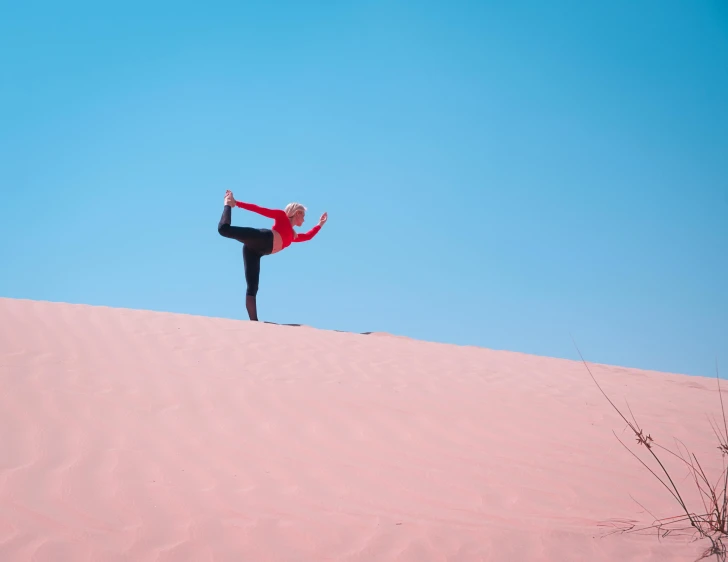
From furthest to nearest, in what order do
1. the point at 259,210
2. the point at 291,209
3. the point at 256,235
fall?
the point at 291,209, the point at 259,210, the point at 256,235

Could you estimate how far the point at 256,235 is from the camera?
837 centimetres

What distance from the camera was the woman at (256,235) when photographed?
8289mm

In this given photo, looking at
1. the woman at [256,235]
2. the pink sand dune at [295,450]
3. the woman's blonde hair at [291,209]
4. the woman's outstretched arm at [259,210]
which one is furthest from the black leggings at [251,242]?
the pink sand dune at [295,450]

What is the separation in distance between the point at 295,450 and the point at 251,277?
4.37m

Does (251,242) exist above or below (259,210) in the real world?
below

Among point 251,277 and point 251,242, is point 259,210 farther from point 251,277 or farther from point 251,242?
point 251,277

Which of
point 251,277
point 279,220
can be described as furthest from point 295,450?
point 279,220

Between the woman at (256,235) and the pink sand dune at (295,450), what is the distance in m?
1.16

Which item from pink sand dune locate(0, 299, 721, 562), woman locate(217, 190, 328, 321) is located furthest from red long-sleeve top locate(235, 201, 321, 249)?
pink sand dune locate(0, 299, 721, 562)

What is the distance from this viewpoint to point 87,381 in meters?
5.19

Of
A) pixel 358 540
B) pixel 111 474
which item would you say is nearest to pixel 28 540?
pixel 111 474

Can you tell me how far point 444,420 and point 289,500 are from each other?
6.92ft

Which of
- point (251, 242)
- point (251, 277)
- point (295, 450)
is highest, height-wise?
point (251, 242)

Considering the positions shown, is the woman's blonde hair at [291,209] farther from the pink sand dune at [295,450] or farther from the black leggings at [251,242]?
the pink sand dune at [295,450]
